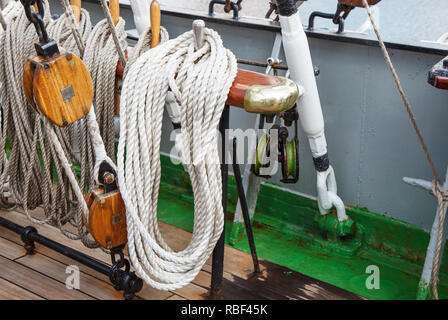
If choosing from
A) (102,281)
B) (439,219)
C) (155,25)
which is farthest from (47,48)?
(439,219)

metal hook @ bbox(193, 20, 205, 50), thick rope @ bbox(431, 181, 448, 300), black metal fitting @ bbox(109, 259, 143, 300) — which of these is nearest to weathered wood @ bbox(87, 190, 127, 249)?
black metal fitting @ bbox(109, 259, 143, 300)

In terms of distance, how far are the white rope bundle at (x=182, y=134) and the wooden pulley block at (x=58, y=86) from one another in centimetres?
13

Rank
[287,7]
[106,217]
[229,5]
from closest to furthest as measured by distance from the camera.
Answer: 1. [106,217]
2. [287,7]
3. [229,5]

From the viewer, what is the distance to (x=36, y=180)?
7.38 feet

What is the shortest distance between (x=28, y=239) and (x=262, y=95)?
1.28 meters

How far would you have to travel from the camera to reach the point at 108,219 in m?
1.79

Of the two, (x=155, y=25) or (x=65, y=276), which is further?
(x=65, y=276)

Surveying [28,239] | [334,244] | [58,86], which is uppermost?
[58,86]

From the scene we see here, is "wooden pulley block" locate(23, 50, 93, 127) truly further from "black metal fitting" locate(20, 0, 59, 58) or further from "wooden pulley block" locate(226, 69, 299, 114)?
"wooden pulley block" locate(226, 69, 299, 114)

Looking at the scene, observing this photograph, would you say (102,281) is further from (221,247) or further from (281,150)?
(281,150)

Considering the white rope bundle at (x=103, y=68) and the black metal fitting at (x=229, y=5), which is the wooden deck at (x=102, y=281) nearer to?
the white rope bundle at (x=103, y=68)

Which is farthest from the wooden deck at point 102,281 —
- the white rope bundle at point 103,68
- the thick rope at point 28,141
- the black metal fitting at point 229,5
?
the black metal fitting at point 229,5

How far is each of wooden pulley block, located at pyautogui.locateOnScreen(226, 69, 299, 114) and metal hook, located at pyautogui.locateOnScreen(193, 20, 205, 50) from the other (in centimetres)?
16
